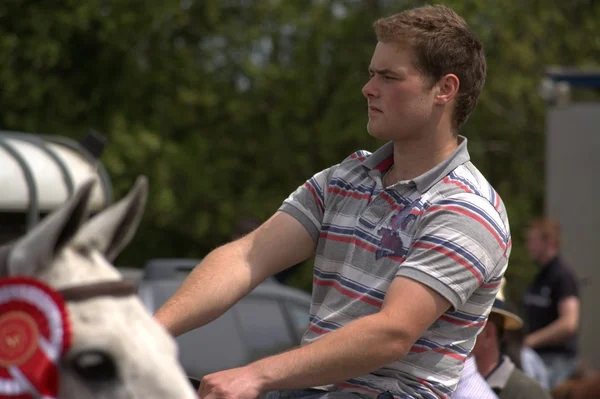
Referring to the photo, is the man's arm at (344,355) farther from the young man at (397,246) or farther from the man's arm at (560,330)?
the man's arm at (560,330)

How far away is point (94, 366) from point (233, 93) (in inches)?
623

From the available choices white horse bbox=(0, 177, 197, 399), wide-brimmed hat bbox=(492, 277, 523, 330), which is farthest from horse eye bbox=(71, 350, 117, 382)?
wide-brimmed hat bbox=(492, 277, 523, 330)

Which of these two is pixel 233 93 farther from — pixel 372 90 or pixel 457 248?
pixel 457 248

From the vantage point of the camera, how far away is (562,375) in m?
8.58

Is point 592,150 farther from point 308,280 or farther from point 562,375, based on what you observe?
point 308,280

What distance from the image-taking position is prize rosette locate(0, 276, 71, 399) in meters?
1.94

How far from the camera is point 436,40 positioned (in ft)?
9.91

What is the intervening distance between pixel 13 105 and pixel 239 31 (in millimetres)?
3667

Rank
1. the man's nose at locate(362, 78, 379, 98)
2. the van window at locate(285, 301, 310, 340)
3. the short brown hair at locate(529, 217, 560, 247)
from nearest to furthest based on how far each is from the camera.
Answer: the man's nose at locate(362, 78, 379, 98) < the van window at locate(285, 301, 310, 340) < the short brown hair at locate(529, 217, 560, 247)

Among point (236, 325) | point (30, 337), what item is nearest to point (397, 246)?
point (30, 337)

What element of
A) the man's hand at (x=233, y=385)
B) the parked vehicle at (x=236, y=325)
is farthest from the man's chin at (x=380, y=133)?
the parked vehicle at (x=236, y=325)

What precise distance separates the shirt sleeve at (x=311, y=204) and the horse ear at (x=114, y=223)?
3.50 feet

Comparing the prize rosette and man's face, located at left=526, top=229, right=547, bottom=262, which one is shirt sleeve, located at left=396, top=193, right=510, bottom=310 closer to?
the prize rosette

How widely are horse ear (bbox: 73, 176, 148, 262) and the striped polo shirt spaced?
0.88 m
